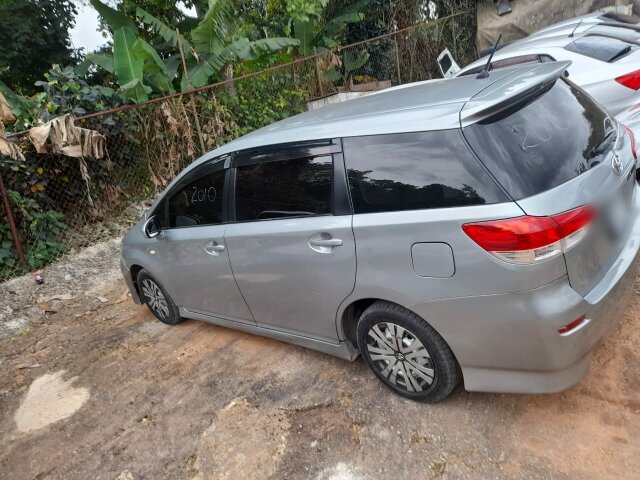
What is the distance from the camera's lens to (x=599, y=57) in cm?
502

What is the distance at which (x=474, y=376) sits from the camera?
8.49ft

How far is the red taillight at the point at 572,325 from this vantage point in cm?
229

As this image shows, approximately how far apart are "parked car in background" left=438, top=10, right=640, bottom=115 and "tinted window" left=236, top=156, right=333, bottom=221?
2.46 meters

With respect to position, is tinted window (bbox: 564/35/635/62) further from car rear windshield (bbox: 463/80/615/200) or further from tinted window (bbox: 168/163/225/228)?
tinted window (bbox: 168/163/225/228)

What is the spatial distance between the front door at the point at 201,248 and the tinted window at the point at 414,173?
49.3 inches

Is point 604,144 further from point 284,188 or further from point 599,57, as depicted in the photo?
point 599,57

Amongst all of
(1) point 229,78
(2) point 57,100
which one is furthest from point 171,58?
(2) point 57,100

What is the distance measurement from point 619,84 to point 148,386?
5.04 metres

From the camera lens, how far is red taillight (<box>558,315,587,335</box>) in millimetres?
2295

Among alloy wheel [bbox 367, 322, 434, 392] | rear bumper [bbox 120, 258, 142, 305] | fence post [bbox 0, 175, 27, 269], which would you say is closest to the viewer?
alloy wheel [bbox 367, 322, 434, 392]

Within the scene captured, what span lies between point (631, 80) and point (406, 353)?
12.1 ft

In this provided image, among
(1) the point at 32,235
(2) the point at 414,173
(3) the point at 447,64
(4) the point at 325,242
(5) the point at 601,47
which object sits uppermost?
(3) the point at 447,64

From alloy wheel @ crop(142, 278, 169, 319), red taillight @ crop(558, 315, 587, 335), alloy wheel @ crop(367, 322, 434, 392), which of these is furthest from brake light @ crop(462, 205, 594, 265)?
alloy wheel @ crop(142, 278, 169, 319)

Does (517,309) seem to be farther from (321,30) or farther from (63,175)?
(321,30)
